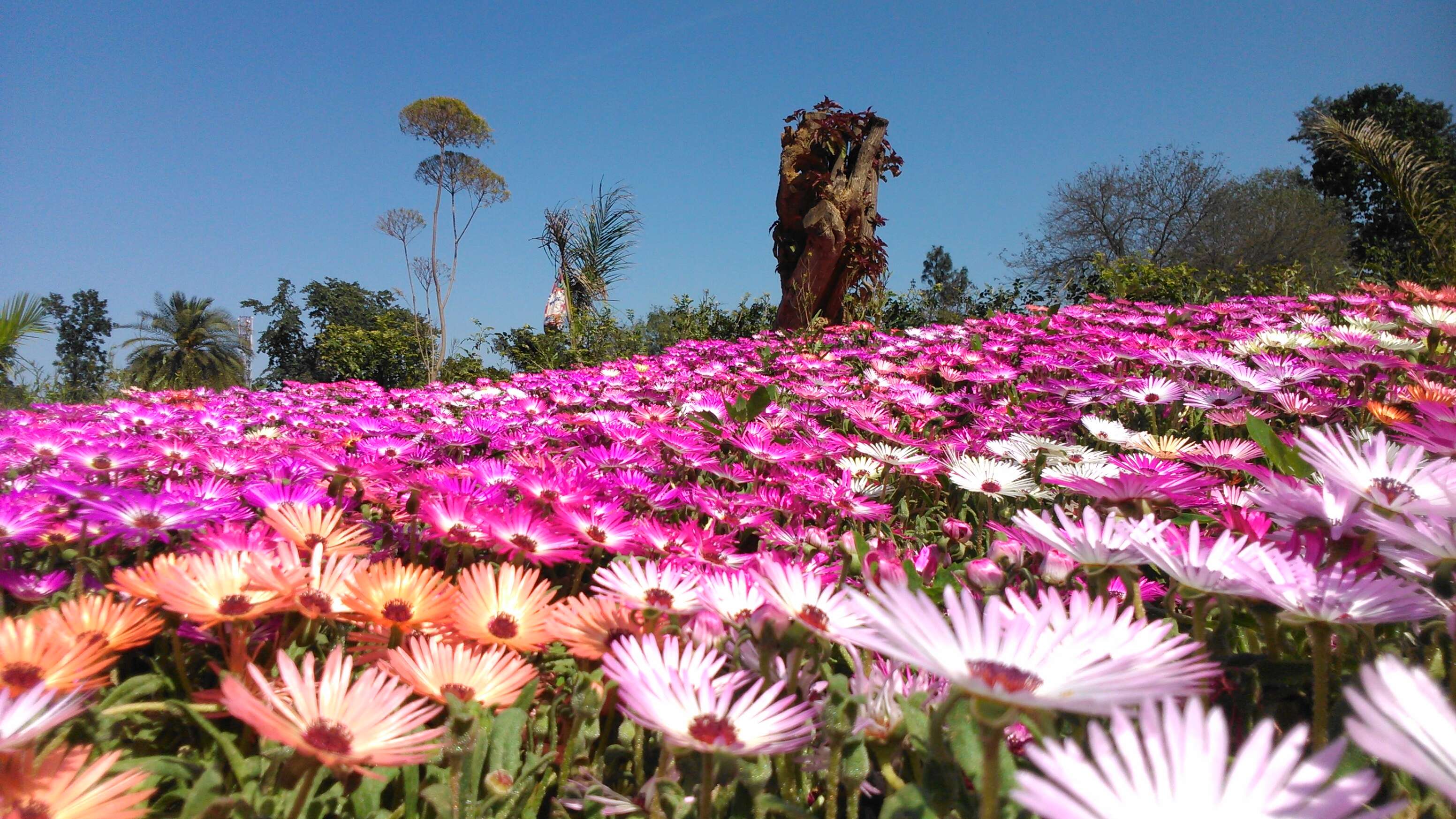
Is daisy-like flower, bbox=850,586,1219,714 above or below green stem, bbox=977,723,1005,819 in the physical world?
above

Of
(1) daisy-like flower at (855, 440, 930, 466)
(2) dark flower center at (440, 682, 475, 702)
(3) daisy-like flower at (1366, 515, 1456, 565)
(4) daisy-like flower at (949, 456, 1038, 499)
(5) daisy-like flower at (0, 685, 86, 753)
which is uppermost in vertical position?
(1) daisy-like flower at (855, 440, 930, 466)

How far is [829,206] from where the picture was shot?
7012 millimetres

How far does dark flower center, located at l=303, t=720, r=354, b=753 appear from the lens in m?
0.51

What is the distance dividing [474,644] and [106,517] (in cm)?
66

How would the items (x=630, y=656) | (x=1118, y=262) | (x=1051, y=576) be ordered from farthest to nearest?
(x=1118, y=262)
(x=1051, y=576)
(x=630, y=656)

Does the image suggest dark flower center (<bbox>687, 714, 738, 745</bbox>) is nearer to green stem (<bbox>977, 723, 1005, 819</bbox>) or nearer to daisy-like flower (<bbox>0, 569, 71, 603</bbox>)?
green stem (<bbox>977, 723, 1005, 819</bbox>)

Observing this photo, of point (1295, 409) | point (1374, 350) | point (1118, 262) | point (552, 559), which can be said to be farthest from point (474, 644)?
point (1118, 262)

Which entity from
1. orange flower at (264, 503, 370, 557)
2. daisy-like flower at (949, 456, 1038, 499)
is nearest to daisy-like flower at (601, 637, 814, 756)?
orange flower at (264, 503, 370, 557)

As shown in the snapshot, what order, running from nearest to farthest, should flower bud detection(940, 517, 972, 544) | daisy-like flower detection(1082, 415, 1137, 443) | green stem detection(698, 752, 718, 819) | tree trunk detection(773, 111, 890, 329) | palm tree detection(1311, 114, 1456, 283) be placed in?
green stem detection(698, 752, 718, 819)
flower bud detection(940, 517, 972, 544)
daisy-like flower detection(1082, 415, 1137, 443)
palm tree detection(1311, 114, 1456, 283)
tree trunk detection(773, 111, 890, 329)

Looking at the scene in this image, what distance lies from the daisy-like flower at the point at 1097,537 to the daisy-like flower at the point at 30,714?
80cm

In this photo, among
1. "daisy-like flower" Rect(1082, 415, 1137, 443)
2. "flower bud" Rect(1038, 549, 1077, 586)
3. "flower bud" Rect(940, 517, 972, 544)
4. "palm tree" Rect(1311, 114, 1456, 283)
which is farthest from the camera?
"palm tree" Rect(1311, 114, 1456, 283)

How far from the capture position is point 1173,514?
1.17 meters

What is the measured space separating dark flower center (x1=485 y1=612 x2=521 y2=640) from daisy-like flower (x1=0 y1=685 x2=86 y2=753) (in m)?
0.31

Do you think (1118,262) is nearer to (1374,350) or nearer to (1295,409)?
(1374,350)
